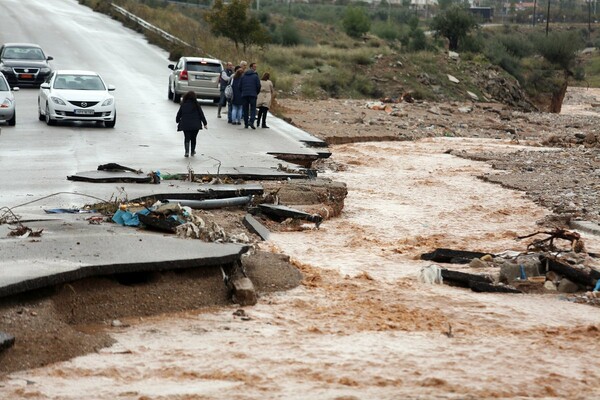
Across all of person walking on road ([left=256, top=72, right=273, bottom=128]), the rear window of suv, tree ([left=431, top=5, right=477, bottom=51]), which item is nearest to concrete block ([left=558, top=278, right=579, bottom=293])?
person walking on road ([left=256, top=72, right=273, bottom=128])

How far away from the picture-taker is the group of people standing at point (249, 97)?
102 feet

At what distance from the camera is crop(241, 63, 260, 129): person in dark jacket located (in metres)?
30.9

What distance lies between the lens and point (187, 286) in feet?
39.6

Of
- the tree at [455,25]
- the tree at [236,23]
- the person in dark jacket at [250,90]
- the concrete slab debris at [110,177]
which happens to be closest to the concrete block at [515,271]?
the concrete slab debris at [110,177]

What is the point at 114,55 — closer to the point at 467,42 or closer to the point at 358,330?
the point at 467,42

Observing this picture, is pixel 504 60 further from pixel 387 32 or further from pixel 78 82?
pixel 78 82

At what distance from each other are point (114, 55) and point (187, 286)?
41.2 m

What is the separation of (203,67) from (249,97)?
278 inches

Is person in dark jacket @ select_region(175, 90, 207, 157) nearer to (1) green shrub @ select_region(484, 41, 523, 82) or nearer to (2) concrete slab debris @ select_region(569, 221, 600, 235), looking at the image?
(2) concrete slab debris @ select_region(569, 221, 600, 235)

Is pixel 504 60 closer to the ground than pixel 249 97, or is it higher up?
closer to the ground

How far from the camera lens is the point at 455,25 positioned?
2916 inches

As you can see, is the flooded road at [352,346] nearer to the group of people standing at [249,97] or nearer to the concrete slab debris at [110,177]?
the concrete slab debris at [110,177]

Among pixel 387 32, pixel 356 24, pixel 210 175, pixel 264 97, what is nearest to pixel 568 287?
pixel 210 175

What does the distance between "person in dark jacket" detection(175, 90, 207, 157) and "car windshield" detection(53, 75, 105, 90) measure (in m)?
7.62
